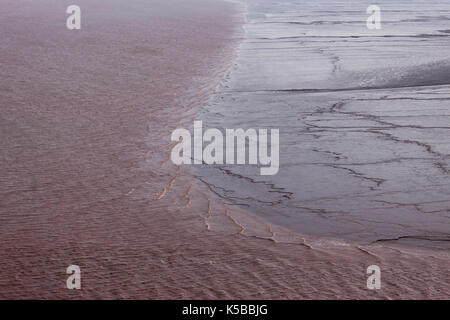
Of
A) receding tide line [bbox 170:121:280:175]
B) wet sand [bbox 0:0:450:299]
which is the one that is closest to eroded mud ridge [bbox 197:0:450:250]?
receding tide line [bbox 170:121:280:175]

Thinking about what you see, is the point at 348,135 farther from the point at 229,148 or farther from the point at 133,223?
the point at 133,223

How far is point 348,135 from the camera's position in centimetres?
662

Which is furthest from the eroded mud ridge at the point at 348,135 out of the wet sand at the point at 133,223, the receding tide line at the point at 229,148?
the wet sand at the point at 133,223

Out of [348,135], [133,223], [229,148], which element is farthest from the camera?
[348,135]

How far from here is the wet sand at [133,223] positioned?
3.59 m

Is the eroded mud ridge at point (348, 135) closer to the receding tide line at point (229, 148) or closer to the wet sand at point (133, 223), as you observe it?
the receding tide line at point (229, 148)

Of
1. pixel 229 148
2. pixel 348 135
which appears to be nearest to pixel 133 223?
pixel 229 148

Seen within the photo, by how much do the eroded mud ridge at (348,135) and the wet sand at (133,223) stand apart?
0.31m

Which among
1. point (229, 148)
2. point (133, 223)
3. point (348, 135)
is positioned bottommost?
point (133, 223)

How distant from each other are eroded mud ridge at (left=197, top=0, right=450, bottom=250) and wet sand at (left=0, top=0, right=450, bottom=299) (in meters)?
0.31

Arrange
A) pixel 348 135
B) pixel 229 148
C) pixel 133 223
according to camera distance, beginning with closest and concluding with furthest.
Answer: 1. pixel 133 223
2. pixel 229 148
3. pixel 348 135

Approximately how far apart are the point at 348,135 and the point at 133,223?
2.89 meters

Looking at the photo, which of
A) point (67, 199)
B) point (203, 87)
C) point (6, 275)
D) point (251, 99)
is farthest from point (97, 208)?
point (203, 87)

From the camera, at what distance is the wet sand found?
3.59m
